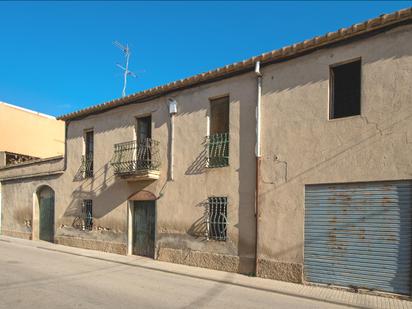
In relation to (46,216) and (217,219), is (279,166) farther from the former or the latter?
(46,216)

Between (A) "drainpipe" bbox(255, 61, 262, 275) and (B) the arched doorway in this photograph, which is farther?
(B) the arched doorway

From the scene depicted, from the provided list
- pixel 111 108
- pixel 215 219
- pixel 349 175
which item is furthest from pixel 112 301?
pixel 111 108

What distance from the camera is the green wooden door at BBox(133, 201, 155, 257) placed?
13648mm

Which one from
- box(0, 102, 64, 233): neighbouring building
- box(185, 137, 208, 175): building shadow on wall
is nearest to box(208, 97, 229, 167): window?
box(185, 137, 208, 175): building shadow on wall

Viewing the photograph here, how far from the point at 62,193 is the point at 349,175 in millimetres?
12307

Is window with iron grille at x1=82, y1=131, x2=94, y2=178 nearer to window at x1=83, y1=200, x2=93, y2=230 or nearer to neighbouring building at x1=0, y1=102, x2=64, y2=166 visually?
window at x1=83, y1=200, x2=93, y2=230

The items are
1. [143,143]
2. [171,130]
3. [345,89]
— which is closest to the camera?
[345,89]

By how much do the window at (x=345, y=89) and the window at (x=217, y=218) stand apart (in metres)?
3.84

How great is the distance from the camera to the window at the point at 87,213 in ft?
52.3

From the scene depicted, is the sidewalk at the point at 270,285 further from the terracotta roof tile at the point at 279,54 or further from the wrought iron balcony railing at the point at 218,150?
the terracotta roof tile at the point at 279,54

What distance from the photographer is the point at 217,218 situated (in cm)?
1152

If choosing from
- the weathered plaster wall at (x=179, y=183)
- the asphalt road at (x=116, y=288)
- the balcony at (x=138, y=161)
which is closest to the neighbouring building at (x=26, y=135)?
the weathered plaster wall at (x=179, y=183)

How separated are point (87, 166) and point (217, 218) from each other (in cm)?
700

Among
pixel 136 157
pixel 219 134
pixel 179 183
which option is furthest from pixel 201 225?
pixel 136 157
